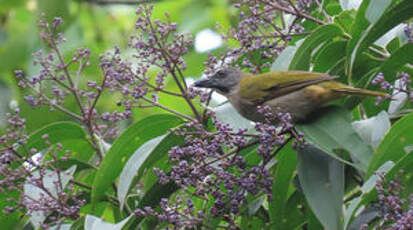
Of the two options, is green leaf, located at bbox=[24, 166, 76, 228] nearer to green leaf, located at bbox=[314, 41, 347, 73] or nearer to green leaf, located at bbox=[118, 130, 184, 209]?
green leaf, located at bbox=[118, 130, 184, 209]

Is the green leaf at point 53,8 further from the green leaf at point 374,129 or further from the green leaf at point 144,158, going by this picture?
the green leaf at point 374,129

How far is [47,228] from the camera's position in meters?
2.29

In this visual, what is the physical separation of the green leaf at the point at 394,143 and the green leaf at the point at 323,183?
0.60ft

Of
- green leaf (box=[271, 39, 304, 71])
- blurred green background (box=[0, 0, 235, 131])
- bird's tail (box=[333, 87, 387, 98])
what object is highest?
blurred green background (box=[0, 0, 235, 131])

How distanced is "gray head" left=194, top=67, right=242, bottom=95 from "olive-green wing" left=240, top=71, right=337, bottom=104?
1.5 inches

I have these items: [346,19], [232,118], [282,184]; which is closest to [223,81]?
[232,118]

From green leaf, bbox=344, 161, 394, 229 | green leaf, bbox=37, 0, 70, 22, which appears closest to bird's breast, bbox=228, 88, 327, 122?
green leaf, bbox=344, 161, 394, 229

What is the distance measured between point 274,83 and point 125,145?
0.66 meters

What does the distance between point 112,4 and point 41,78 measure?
160 inches

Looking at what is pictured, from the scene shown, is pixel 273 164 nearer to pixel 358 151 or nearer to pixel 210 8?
pixel 358 151

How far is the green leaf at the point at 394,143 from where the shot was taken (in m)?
2.05

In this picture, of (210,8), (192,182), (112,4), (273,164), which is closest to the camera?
(192,182)

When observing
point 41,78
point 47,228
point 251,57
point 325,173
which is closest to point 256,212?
point 325,173

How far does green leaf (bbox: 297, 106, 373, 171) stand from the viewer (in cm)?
219
